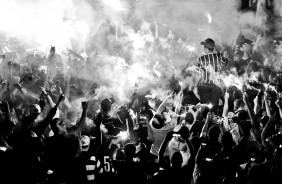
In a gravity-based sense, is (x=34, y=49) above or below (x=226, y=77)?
above

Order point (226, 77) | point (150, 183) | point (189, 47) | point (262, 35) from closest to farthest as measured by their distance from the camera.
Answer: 1. point (150, 183)
2. point (226, 77)
3. point (262, 35)
4. point (189, 47)

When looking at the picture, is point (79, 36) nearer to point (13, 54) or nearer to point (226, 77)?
point (13, 54)

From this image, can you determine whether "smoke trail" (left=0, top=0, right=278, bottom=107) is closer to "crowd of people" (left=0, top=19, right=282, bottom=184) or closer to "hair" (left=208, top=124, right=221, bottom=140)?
"crowd of people" (left=0, top=19, right=282, bottom=184)

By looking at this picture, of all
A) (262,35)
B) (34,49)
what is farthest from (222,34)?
(34,49)

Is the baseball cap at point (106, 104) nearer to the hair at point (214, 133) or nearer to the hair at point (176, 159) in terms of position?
the hair at point (214, 133)

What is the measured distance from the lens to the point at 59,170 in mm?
3623

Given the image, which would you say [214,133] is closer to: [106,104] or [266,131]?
[266,131]

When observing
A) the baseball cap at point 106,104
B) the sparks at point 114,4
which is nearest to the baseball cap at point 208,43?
the baseball cap at point 106,104


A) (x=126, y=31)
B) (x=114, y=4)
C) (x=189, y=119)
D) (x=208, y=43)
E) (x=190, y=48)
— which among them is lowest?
(x=189, y=119)

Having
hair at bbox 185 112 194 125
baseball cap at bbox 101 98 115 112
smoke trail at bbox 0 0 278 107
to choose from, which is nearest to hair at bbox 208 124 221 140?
hair at bbox 185 112 194 125

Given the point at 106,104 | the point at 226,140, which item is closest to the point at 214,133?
the point at 226,140

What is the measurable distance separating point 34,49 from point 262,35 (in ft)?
26.3

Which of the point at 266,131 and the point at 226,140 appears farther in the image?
the point at 266,131

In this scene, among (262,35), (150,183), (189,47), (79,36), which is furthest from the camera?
(189,47)
